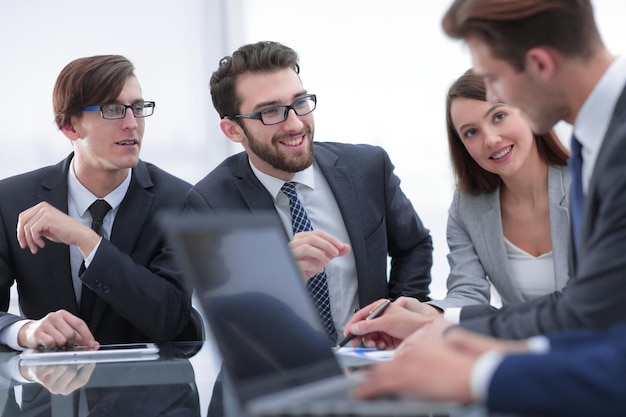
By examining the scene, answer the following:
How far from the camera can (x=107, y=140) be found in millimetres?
2785

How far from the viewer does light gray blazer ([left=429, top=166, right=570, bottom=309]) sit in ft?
8.10

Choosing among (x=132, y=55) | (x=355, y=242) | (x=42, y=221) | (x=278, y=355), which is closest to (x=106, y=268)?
(x=42, y=221)

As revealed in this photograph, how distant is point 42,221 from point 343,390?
5.02 ft

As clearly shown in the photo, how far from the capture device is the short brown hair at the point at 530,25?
4.46 feet

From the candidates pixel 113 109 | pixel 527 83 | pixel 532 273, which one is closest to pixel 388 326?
pixel 527 83

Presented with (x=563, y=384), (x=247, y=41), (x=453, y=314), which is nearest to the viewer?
(x=563, y=384)

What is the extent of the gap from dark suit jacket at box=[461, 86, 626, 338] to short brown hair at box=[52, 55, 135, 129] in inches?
75.5

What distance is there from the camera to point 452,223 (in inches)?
106

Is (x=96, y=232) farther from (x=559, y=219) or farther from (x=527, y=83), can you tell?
(x=527, y=83)

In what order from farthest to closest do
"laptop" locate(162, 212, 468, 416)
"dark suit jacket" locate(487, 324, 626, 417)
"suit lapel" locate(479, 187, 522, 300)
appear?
"suit lapel" locate(479, 187, 522, 300), "laptop" locate(162, 212, 468, 416), "dark suit jacket" locate(487, 324, 626, 417)

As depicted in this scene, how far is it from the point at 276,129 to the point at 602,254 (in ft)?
5.30

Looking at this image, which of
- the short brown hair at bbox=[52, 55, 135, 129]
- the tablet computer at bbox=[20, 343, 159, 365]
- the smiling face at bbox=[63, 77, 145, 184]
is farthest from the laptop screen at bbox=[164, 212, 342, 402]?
the short brown hair at bbox=[52, 55, 135, 129]

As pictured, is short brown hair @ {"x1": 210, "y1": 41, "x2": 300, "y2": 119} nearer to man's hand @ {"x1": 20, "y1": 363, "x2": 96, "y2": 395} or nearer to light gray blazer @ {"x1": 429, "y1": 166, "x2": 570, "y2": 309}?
light gray blazer @ {"x1": 429, "y1": 166, "x2": 570, "y2": 309}

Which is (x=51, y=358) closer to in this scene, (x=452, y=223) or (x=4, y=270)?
Answer: (x=4, y=270)
